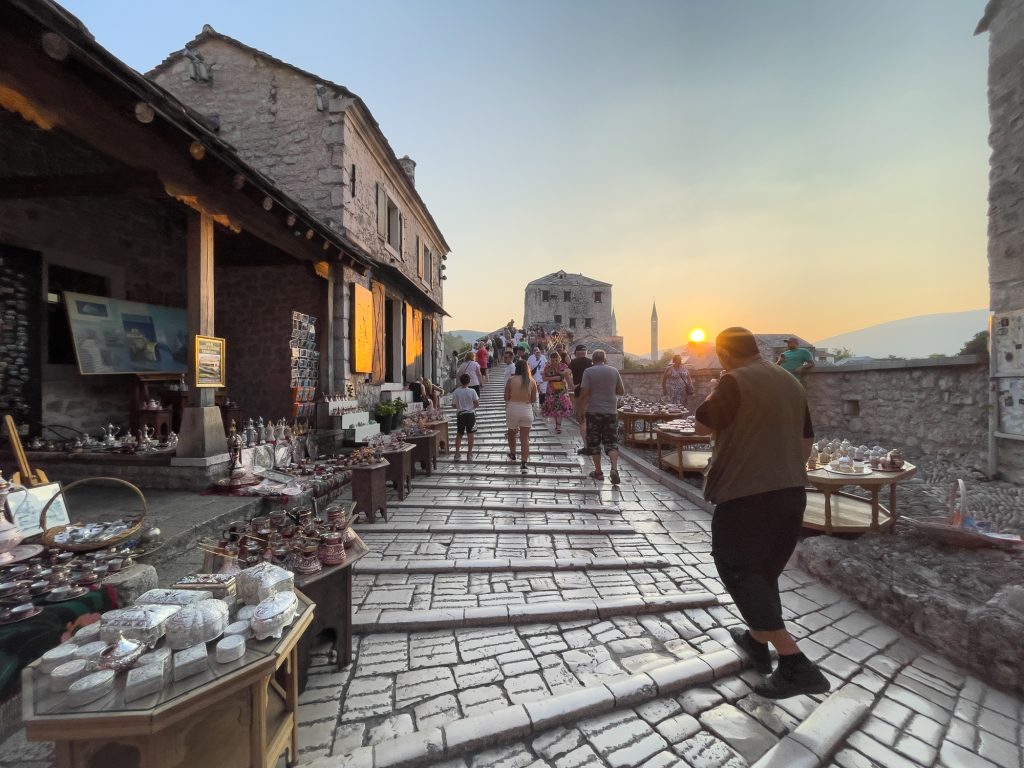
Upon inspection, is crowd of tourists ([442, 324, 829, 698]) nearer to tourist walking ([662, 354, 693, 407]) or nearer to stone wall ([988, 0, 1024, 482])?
stone wall ([988, 0, 1024, 482])

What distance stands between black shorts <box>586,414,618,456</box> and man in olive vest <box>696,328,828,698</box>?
381cm

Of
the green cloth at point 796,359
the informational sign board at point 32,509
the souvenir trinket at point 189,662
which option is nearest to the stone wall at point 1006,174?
the green cloth at point 796,359

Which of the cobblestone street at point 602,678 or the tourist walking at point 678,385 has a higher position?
the tourist walking at point 678,385

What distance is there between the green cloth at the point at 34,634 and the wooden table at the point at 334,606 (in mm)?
1084

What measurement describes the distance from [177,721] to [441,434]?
284 inches

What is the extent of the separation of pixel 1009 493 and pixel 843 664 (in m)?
5.40

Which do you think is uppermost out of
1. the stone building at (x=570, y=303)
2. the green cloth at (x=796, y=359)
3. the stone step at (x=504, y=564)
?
the stone building at (x=570, y=303)

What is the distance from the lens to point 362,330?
8.79m

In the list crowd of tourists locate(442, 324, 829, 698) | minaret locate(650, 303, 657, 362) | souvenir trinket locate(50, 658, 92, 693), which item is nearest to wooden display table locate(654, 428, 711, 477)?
crowd of tourists locate(442, 324, 829, 698)

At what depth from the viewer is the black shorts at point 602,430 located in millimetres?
6484

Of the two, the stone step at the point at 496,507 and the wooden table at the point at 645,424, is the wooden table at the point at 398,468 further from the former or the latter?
the wooden table at the point at 645,424

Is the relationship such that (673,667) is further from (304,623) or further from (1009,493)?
(1009,493)

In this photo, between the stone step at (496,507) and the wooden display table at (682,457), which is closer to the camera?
the stone step at (496,507)

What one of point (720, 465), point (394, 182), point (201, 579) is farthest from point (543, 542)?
point (394, 182)
